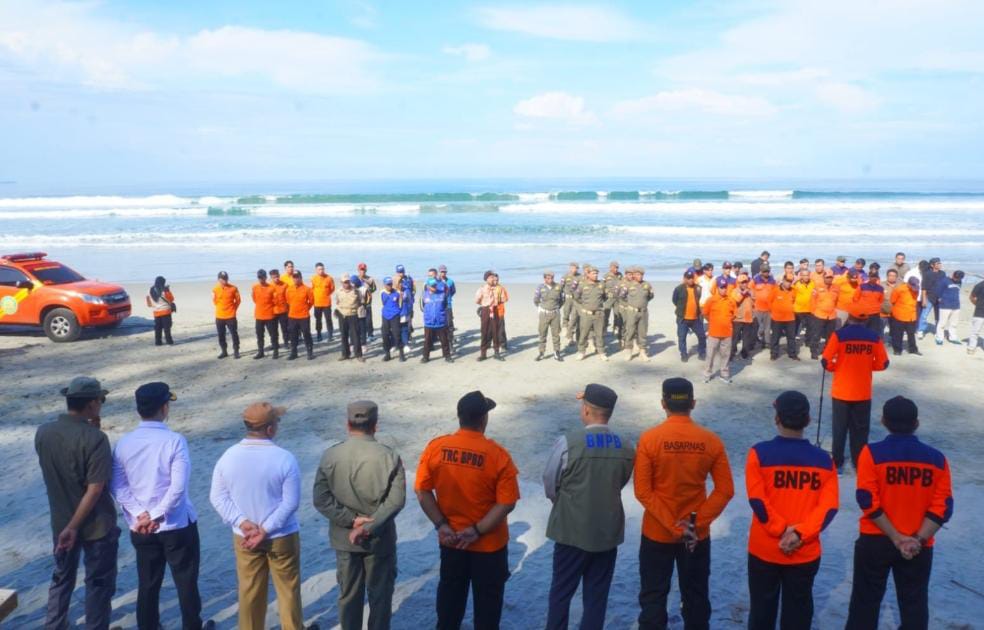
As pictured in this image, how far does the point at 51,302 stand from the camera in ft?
49.8

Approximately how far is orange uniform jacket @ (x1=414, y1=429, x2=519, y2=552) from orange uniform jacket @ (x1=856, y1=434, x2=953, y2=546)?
7.03ft

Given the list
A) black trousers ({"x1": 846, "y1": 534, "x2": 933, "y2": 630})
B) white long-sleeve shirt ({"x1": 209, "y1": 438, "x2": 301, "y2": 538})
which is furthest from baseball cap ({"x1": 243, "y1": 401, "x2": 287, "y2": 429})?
black trousers ({"x1": 846, "y1": 534, "x2": 933, "y2": 630})

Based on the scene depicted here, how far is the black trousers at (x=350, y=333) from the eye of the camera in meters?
13.0

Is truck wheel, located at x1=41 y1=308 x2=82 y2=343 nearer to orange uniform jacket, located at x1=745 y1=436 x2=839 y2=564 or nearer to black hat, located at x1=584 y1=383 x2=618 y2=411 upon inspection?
black hat, located at x1=584 y1=383 x2=618 y2=411

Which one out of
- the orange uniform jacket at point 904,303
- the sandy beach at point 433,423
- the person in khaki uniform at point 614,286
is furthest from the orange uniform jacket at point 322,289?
the orange uniform jacket at point 904,303

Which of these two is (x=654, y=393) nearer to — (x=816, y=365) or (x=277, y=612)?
(x=816, y=365)

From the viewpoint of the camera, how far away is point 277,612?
5.27 meters

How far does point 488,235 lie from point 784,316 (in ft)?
90.9

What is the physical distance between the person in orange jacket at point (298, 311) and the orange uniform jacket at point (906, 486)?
10.7 metres

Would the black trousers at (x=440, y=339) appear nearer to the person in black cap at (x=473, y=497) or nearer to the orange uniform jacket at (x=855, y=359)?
the orange uniform jacket at (x=855, y=359)

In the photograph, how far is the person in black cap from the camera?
14.0 feet

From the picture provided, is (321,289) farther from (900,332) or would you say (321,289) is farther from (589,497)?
(900,332)

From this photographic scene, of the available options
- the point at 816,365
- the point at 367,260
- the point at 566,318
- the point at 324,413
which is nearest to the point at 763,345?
the point at 816,365

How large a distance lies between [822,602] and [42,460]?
5.61 m
